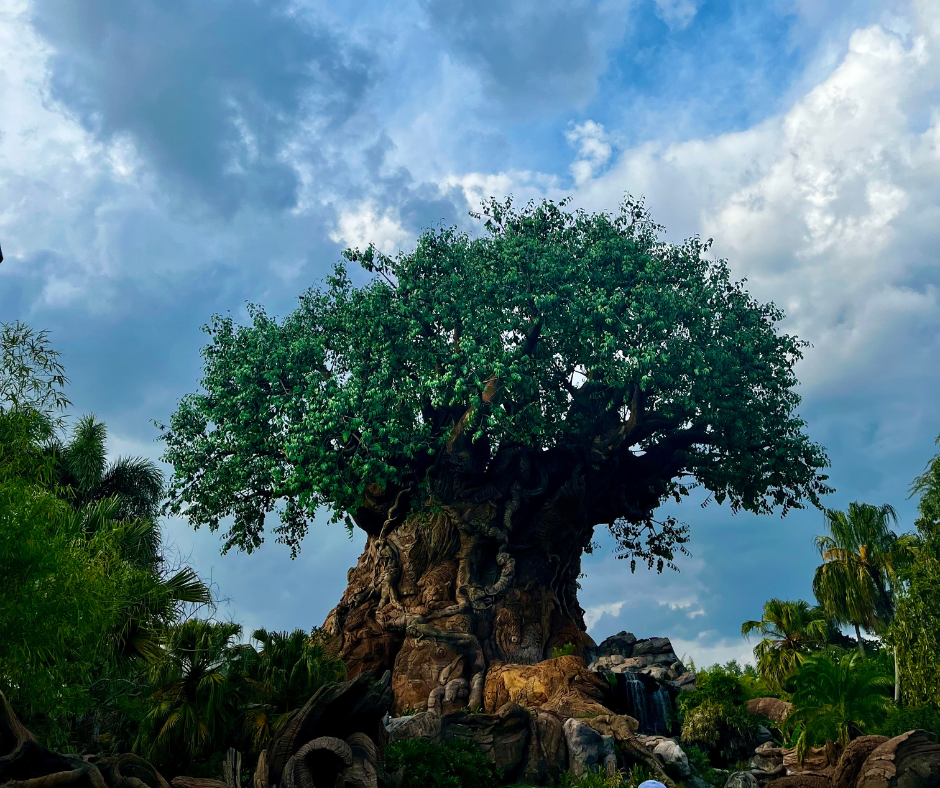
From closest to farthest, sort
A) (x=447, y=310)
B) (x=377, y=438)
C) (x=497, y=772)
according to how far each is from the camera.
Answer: (x=497, y=772)
(x=377, y=438)
(x=447, y=310)

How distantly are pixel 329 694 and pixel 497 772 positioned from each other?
249 inches

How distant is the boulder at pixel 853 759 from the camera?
50.1ft

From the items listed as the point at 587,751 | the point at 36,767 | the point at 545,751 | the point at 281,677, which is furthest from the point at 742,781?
the point at 36,767

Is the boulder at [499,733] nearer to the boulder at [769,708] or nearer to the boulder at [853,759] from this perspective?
the boulder at [853,759]

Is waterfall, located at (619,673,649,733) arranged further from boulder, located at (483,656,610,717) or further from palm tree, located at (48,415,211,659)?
palm tree, located at (48,415,211,659)

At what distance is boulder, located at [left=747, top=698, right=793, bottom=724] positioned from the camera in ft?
79.4

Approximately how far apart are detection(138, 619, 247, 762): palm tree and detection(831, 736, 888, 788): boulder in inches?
450

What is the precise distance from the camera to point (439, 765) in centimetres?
1487

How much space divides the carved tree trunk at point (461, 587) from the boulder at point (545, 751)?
10.9 ft

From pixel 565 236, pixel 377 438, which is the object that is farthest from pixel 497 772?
pixel 565 236

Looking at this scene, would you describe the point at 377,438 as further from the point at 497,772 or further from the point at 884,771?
the point at 884,771

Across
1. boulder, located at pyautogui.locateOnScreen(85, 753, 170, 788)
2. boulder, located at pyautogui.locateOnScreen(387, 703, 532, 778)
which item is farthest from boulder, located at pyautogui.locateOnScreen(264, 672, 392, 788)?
boulder, located at pyautogui.locateOnScreen(387, 703, 532, 778)

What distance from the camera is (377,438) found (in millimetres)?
21109

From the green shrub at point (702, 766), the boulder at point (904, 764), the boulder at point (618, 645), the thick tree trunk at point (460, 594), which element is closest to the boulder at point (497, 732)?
the thick tree trunk at point (460, 594)
